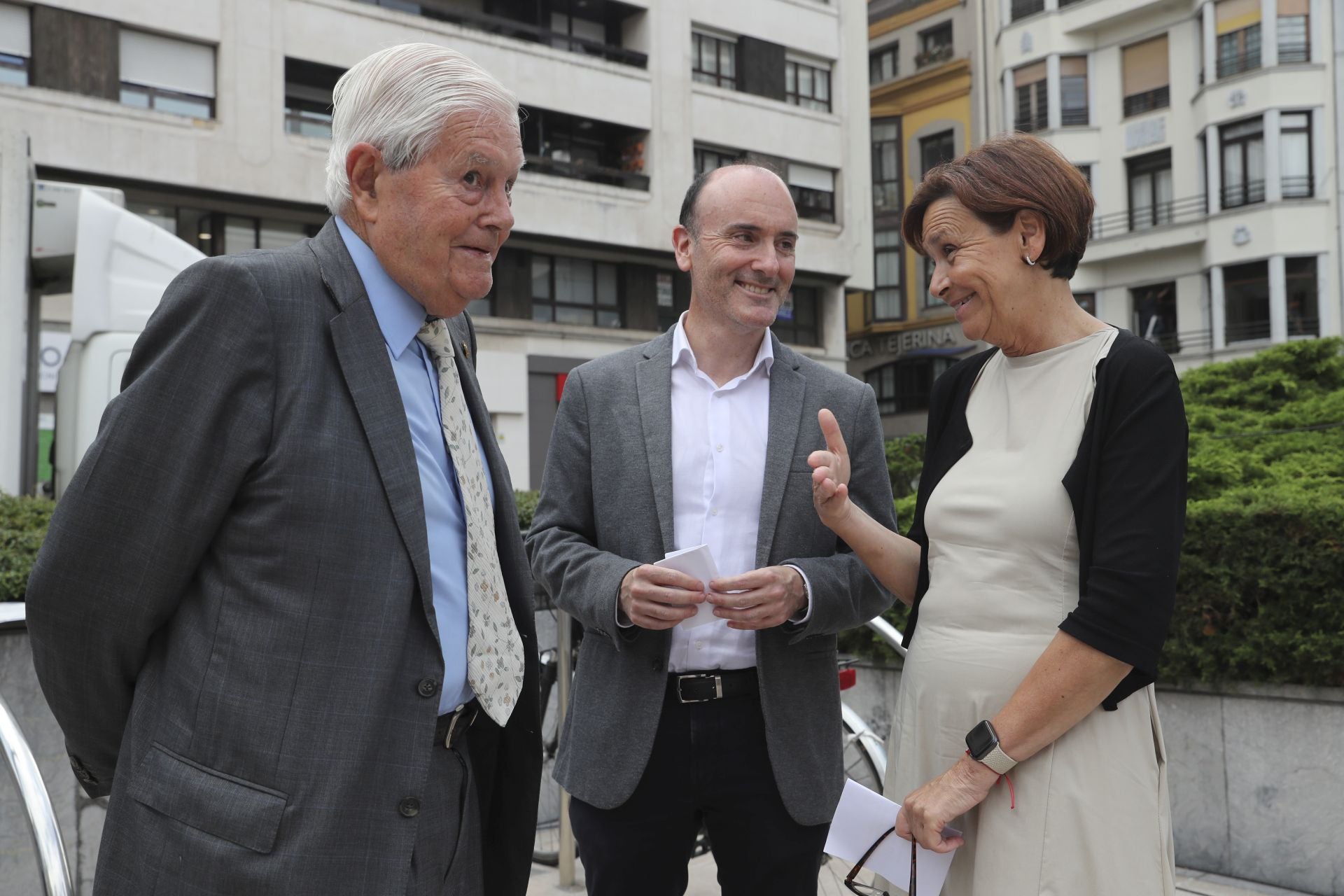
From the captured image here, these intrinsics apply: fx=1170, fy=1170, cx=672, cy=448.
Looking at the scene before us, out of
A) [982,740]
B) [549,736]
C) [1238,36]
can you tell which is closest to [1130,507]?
[982,740]

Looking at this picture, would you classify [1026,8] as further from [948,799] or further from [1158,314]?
[948,799]

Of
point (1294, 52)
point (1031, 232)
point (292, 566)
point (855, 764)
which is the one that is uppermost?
point (1294, 52)

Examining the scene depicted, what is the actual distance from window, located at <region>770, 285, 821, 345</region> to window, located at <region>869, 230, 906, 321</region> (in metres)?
7.80

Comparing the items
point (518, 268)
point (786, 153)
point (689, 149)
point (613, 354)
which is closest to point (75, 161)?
point (518, 268)

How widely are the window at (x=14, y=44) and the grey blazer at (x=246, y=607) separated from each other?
21227 millimetres

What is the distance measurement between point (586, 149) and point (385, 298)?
84.2 ft

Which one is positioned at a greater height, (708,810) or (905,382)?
(905,382)

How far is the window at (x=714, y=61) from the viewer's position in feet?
Result: 93.9

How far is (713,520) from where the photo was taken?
2.90 metres

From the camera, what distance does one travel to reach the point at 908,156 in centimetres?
3806

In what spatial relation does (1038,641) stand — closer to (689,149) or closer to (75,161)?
(75,161)

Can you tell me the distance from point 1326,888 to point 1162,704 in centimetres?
87

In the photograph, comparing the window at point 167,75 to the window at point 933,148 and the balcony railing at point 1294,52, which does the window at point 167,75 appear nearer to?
the window at point 933,148

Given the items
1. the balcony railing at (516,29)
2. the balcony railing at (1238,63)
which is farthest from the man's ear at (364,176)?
the balcony railing at (1238,63)
